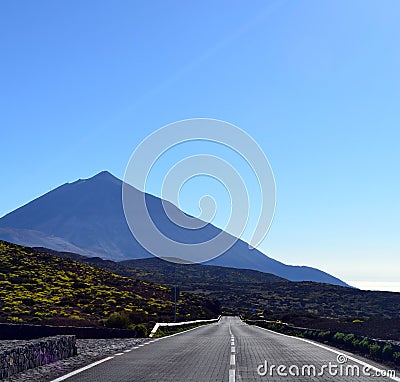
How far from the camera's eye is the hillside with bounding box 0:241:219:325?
5184 cm

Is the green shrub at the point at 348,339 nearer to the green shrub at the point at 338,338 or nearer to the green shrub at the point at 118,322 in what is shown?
the green shrub at the point at 338,338

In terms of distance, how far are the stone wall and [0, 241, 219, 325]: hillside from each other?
84.3ft

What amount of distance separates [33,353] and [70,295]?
2079 inches

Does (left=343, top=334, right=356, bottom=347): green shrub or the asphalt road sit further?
(left=343, top=334, right=356, bottom=347): green shrub

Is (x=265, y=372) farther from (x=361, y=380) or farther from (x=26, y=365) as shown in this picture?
(x=26, y=365)

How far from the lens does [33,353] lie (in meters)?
16.0

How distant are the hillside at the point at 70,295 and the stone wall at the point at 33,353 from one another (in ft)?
84.3

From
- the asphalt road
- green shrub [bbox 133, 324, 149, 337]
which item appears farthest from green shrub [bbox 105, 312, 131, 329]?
the asphalt road

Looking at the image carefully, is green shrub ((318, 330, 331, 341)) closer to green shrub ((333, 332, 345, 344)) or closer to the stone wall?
green shrub ((333, 332, 345, 344))

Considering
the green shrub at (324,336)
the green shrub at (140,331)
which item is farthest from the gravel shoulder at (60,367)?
the green shrub at (140,331)

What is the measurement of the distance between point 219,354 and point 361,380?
737 centimetres

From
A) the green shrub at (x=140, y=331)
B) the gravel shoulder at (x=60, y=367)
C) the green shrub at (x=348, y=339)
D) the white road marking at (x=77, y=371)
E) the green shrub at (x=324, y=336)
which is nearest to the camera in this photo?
the white road marking at (x=77, y=371)

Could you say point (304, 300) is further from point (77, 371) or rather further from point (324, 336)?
point (77, 371)

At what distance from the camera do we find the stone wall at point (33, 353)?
14.2 meters
